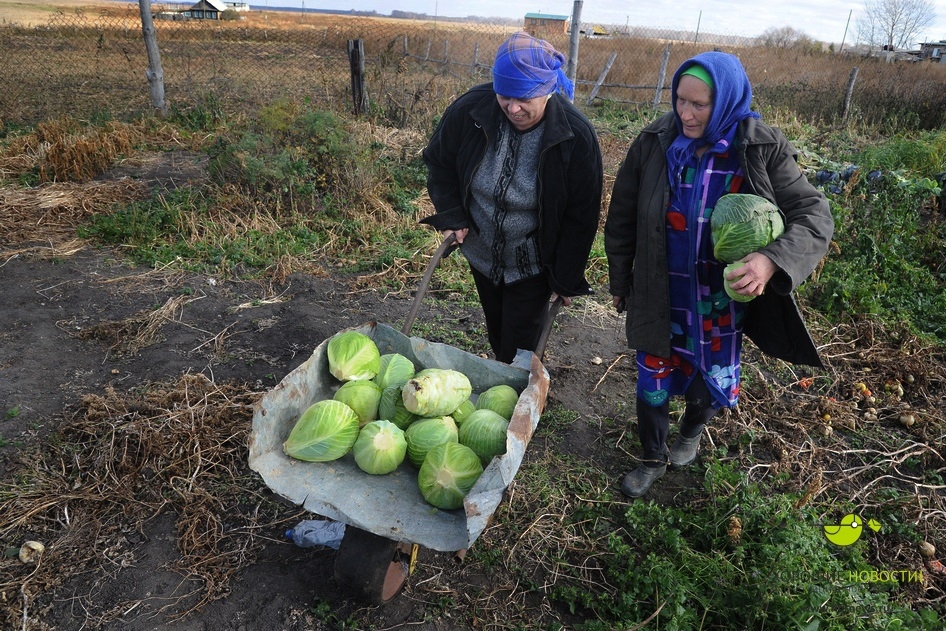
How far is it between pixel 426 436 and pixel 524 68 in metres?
1.62

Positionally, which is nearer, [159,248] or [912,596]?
[912,596]

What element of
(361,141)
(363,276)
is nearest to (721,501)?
Answer: (363,276)

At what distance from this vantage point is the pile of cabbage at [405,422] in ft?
7.23

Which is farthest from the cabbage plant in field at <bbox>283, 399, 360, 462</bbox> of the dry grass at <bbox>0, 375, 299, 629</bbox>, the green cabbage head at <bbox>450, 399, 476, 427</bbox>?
the dry grass at <bbox>0, 375, 299, 629</bbox>

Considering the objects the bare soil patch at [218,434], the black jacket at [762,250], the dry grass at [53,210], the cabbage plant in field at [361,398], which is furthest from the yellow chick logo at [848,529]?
the dry grass at [53,210]

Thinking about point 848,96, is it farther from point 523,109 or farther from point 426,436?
point 426,436

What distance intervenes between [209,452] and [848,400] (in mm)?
4260

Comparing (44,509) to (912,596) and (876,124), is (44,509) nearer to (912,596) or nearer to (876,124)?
(912,596)

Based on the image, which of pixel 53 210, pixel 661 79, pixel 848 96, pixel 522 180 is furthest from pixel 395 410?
pixel 848 96

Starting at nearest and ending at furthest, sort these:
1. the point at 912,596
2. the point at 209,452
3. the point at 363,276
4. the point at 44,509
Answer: the point at 912,596 < the point at 44,509 < the point at 209,452 < the point at 363,276

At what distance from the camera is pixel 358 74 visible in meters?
8.98

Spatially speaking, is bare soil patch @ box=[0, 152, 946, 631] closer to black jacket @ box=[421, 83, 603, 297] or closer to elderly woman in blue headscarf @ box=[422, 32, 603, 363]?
elderly woman in blue headscarf @ box=[422, 32, 603, 363]

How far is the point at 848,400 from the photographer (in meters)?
4.15

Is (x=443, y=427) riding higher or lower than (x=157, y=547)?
higher
